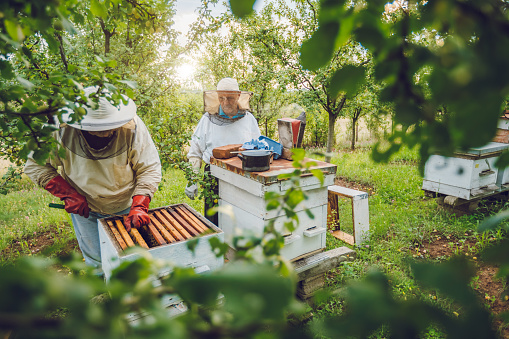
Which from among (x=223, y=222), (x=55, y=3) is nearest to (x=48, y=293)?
(x=55, y=3)

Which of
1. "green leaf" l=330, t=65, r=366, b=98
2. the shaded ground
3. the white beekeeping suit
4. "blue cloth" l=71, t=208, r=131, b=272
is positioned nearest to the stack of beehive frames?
"blue cloth" l=71, t=208, r=131, b=272

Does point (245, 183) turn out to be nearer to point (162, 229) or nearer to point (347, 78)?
point (162, 229)

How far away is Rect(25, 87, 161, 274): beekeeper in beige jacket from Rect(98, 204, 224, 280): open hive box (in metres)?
0.14

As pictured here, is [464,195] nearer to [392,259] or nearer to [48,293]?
[392,259]

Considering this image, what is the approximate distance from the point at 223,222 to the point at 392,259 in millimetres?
1918

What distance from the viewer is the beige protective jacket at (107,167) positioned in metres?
2.37

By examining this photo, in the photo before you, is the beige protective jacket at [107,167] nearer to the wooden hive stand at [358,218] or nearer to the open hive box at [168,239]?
the open hive box at [168,239]

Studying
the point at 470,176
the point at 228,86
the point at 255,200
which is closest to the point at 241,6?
the point at 255,200

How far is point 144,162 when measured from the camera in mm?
2602

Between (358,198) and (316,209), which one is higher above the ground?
(316,209)

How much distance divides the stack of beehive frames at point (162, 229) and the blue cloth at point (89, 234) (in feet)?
2.22

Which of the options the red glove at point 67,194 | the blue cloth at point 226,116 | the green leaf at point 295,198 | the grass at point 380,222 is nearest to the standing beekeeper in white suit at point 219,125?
the blue cloth at point 226,116

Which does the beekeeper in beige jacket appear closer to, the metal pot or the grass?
the grass

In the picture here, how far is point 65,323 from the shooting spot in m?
0.33
